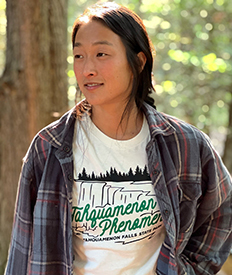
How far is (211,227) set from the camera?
1.93m

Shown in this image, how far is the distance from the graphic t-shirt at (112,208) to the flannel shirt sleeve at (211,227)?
0.30 m

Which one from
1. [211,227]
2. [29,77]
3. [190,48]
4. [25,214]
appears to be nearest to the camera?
[25,214]

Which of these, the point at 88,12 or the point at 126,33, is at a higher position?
the point at 88,12

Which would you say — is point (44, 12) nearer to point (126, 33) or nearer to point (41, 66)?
point (41, 66)

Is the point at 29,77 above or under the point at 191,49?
under

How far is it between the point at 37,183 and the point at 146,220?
572 mm

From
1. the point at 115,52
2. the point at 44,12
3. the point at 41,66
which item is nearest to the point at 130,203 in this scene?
the point at 115,52

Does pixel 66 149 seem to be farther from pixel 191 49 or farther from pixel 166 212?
pixel 191 49

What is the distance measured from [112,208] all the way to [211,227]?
649 millimetres

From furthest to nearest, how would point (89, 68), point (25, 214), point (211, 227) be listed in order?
point (211, 227), point (25, 214), point (89, 68)

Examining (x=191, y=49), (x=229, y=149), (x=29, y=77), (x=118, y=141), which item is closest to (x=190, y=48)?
(x=191, y=49)

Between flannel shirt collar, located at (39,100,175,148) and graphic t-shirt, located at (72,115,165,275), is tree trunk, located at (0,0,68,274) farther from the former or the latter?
graphic t-shirt, located at (72,115,165,275)

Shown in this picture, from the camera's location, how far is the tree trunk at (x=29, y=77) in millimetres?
2666

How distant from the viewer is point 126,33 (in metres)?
1.64
